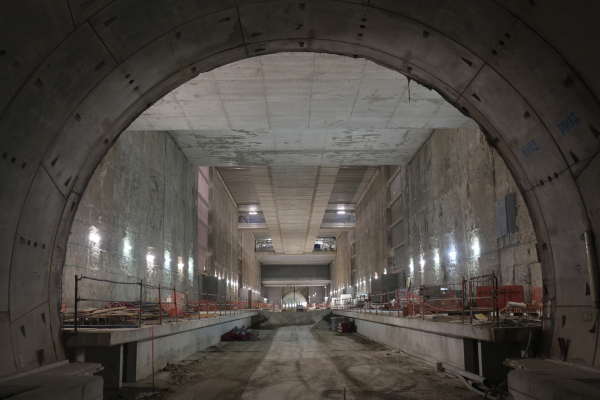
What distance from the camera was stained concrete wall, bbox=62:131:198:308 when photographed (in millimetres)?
12875

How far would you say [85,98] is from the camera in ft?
20.8

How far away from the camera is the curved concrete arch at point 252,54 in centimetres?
530

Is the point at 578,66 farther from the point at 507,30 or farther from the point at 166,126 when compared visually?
the point at 166,126

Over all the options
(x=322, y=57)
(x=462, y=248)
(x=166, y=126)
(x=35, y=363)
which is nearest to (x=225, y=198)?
(x=166, y=126)

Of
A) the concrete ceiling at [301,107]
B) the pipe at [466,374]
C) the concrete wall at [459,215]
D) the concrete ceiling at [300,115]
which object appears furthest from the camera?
the concrete wall at [459,215]

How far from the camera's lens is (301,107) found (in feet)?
51.6

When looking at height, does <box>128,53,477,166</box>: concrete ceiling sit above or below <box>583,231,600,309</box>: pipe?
above

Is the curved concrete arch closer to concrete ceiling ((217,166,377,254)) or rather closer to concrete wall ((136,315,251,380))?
concrete wall ((136,315,251,380))

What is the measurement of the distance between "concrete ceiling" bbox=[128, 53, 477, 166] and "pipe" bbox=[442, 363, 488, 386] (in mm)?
7061

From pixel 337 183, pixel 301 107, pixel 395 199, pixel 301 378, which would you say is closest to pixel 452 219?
pixel 301 107

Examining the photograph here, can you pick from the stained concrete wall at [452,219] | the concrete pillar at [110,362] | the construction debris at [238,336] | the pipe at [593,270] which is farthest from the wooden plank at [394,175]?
the pipe at [593,270]

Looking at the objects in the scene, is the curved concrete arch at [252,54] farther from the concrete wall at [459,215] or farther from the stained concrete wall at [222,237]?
the stained concrete wall at [222,237]

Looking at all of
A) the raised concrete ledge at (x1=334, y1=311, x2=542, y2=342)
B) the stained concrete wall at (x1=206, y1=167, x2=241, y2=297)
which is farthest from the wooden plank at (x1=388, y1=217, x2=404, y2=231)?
the raised concrete ledge at (x1=334, y1=311, x2=542, y2=342)

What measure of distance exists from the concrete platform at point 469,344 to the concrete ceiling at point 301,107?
644 cm
